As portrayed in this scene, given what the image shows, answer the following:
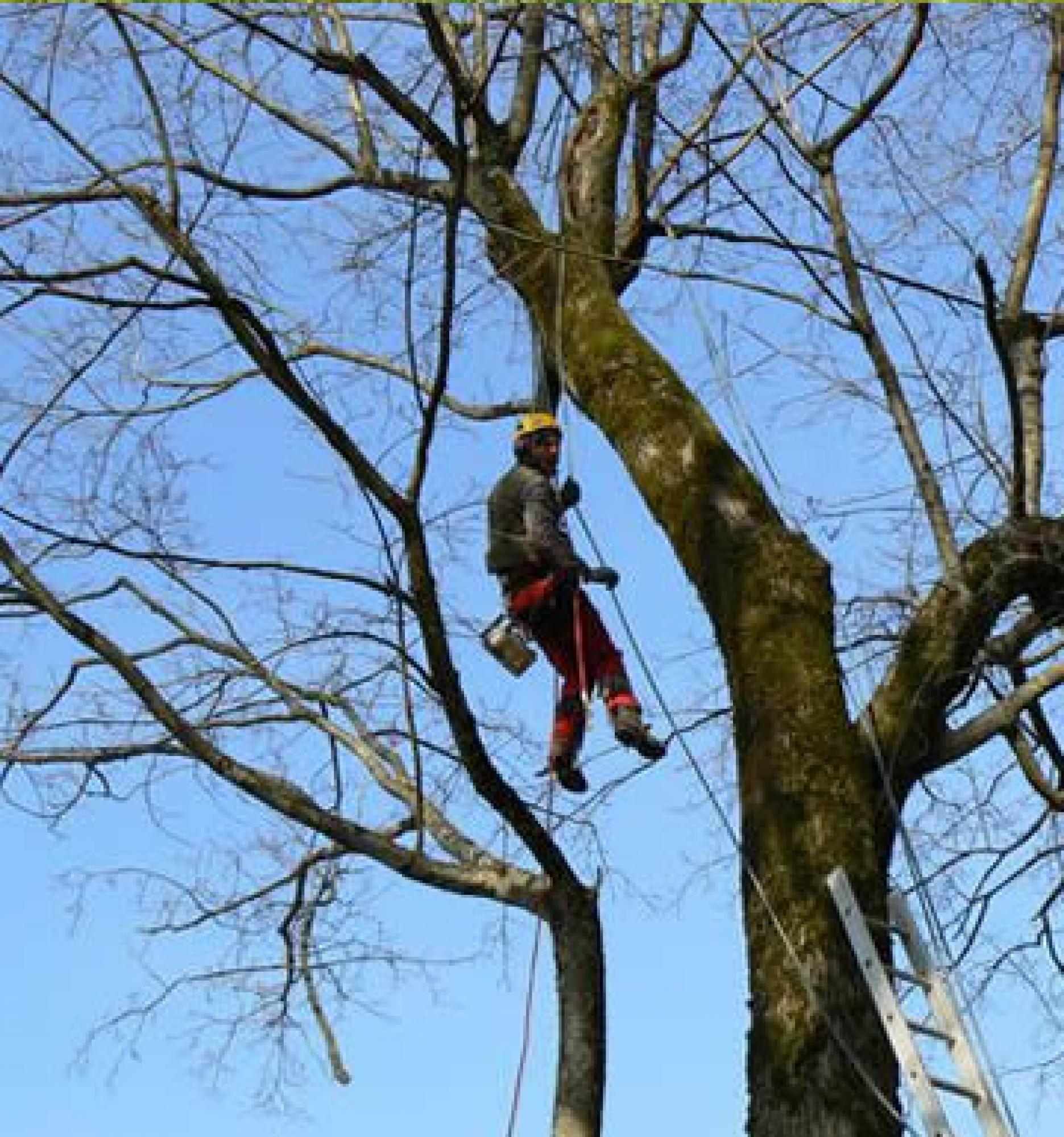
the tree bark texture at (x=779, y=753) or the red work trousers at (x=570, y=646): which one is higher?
the red work trousers at (x=570, y=646)

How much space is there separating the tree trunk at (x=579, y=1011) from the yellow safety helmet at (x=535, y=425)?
5.17 ft

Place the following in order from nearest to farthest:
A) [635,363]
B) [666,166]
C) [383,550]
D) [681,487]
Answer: [383,550] < [681,487] < [635,363] < [666,166]

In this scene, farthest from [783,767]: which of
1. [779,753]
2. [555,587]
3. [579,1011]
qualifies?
[555,587]

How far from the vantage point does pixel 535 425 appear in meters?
6.40

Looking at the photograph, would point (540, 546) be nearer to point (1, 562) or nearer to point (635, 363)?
point (635, 363)

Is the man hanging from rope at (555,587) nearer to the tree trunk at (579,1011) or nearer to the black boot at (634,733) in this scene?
the black boot at (634,733)

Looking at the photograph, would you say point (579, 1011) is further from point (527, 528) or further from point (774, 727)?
point (527, 528)

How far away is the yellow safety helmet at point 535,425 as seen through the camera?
21.0 feet

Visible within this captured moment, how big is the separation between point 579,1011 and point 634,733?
93cm

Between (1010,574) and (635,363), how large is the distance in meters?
1.52

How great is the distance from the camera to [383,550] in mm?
4867

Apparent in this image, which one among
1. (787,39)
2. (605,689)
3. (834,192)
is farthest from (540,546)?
(787,39)

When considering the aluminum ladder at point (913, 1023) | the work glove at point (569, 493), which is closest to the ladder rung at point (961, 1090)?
the aluminum ladder at point (913, 1023)

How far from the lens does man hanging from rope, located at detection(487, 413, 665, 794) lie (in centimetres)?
619
